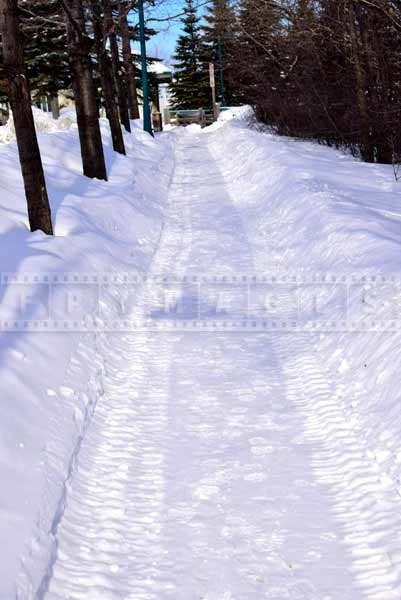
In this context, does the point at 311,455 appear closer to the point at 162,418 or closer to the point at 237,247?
the point at 162,418

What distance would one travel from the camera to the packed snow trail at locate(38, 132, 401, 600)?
3.61 metres

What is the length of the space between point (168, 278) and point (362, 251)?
2.67 metres

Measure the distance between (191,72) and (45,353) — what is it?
219 feet

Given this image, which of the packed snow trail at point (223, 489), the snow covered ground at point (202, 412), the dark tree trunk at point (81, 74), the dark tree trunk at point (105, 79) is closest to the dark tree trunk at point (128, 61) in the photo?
the dark tree trunk at point (105, 79)

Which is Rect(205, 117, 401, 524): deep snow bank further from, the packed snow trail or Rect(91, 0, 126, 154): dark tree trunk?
Rect(91, 0, 126, 154): dark tree trunk

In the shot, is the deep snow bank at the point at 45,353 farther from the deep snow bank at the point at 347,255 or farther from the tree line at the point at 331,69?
the tree line at the point at 331,69

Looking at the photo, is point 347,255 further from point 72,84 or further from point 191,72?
point 191,72

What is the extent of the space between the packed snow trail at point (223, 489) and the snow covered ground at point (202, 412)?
0.04 feet

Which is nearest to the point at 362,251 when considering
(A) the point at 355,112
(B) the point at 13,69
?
(B) the point at 13,69

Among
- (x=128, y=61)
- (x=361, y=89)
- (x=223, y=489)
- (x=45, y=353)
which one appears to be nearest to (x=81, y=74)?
(x=361, y=89)

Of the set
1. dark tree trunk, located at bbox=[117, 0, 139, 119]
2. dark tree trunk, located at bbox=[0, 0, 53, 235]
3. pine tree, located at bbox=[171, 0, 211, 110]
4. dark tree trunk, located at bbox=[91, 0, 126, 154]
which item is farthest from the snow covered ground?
pine tree, located at bbox=[171, 0, 211, 110]

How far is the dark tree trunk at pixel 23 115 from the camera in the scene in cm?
883

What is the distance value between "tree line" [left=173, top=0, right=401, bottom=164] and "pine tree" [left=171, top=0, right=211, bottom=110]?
3524cm

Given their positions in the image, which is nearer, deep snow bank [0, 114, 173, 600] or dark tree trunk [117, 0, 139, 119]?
deep snow bank [0, 114, 173, 600]
